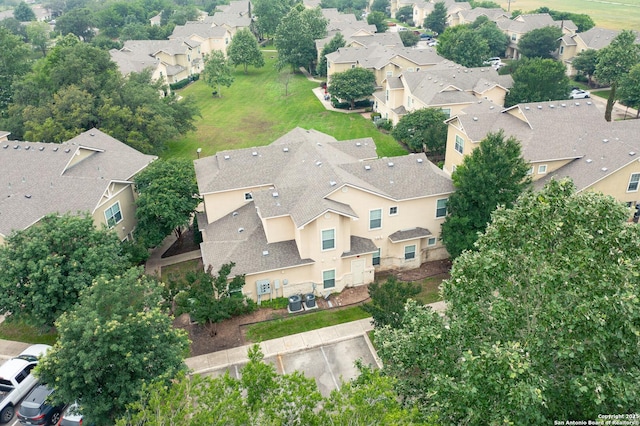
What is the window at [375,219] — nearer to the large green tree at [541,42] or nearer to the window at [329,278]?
the window at [329,278]

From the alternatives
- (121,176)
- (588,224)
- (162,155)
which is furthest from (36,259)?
(162,155)

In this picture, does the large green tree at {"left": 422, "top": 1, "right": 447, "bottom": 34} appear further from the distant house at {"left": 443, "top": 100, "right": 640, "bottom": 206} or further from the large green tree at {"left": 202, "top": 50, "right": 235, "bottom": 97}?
the distant house at {"left": 443, "top": 100, "right": 640, "bottom": 206}

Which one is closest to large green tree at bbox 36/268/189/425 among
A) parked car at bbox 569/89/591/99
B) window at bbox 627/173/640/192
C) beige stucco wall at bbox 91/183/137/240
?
beige stucco wall at bbox 91/183/137/240

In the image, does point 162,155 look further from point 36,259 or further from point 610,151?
point 610,151

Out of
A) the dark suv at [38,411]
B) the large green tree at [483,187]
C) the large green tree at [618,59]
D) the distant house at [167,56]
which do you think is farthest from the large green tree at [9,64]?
the large green tree at [618,59]

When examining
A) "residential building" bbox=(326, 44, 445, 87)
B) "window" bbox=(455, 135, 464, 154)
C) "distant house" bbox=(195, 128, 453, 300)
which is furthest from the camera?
"residential building" bbox=(326, 44, 445, 87)
